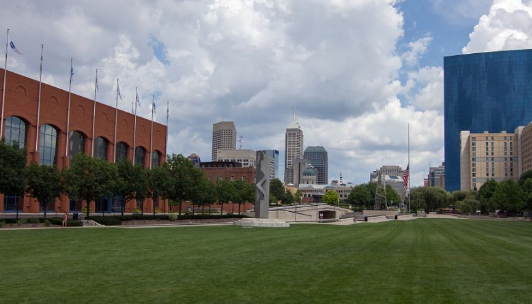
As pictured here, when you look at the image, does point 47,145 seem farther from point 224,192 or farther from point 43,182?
point 224,192

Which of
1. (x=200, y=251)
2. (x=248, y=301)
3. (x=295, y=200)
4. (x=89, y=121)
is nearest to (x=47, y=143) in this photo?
(x=89, y=121)

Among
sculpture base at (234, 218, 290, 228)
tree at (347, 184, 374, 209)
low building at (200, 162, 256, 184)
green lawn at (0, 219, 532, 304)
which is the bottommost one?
sculpture base at (234, 218, 290, 228)

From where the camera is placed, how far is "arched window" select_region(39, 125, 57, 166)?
71.8 meters

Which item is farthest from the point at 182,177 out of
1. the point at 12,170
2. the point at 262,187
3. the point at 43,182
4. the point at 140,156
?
the point at 140,156

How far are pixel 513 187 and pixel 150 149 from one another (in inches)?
2894

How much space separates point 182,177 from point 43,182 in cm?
2190

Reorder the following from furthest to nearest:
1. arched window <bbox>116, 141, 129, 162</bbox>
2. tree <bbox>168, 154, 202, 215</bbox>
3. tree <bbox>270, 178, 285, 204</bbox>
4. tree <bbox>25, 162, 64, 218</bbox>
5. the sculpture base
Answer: tree <bbox>270, 178, 285, 204</bbox>
arched window <bbox>116, 141, 129, 162</bbox>
tree <bbox>168, 154, 202, 215</bbox>
the sculpture base
tree <bbox>25, 162, 64, 218</bbox>

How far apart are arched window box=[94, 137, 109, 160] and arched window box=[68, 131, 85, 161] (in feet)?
10.1

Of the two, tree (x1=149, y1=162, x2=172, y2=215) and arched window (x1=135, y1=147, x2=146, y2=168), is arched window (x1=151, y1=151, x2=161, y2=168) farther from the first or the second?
tree (x1=149, y1=162, x2=172, y2=215)

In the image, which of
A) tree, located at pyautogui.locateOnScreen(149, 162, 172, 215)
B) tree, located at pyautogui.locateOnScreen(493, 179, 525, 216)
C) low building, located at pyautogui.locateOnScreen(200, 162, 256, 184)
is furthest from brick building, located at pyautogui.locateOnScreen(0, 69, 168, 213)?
tree, located at pyautogui.locateOnScreen(493, 179, 525, 216)

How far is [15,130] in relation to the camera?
66.6m

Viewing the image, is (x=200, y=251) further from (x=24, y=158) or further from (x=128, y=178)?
(x=128, y=178)

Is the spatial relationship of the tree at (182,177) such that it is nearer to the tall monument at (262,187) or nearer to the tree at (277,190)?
the tall monument at (262,187)

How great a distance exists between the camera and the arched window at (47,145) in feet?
235
